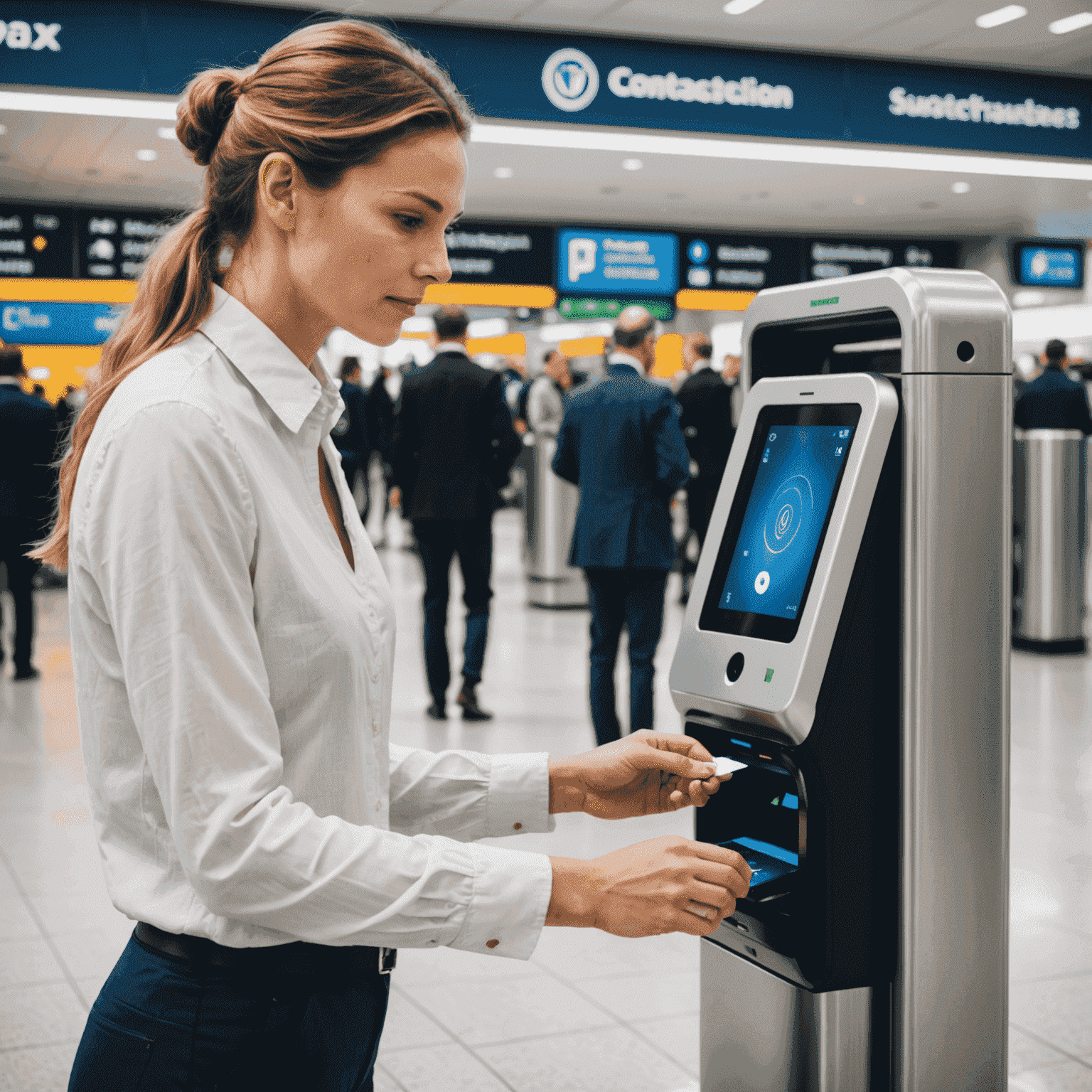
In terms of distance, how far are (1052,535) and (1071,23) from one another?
108 inches

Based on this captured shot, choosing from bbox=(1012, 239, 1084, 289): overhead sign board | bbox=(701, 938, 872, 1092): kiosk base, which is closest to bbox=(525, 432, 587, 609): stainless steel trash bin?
bbox=(1012, 239, 1084, 289): overhead sign board

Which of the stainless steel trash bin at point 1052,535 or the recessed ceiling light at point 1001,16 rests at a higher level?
the recessed ceiling light at point 1001,16

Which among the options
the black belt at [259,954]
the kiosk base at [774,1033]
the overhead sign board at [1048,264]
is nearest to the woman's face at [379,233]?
the black belt at [259,954]

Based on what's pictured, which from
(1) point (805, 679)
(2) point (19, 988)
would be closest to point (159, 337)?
(1) point (805, 679)

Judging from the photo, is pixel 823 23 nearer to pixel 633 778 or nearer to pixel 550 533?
pixel 550 533

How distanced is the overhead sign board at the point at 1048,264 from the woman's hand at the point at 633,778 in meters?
10.5

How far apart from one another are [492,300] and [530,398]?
1.09 meters

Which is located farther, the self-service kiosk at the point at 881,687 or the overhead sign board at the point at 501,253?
the overhead sign board at the point at 501,253

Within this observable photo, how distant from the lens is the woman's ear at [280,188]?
107cm

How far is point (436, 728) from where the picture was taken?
555 centimetres

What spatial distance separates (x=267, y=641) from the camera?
1.03m

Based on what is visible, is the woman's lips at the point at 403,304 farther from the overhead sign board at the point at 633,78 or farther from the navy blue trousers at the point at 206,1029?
the overhead sign board at the point at 633,78

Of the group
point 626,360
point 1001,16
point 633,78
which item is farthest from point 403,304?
point 1001,16

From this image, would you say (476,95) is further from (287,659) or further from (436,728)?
(287,659)
